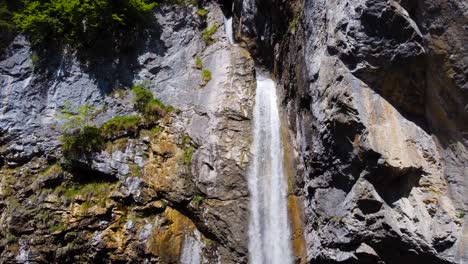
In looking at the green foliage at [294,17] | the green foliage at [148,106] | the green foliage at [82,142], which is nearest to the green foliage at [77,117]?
the green foliage at [82,142]

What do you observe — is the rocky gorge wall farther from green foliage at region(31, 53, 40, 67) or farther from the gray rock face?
green foliage at region(31, 53, 40, 67)

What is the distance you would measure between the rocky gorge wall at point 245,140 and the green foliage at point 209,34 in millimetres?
147

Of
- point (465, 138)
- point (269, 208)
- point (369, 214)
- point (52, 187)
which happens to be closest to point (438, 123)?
point (465, 138)

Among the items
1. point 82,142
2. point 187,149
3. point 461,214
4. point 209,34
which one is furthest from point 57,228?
point 461,214

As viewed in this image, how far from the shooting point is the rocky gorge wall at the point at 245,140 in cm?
766

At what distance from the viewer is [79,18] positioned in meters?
13.8

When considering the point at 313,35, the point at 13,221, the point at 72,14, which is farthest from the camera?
the point at 72,14

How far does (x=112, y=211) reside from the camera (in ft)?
35.9

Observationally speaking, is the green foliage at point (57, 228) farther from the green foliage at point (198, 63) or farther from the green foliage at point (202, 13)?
the green foliage at point (202, 13)

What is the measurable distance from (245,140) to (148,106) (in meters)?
3.32

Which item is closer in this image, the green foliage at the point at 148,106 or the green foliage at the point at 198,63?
the green foliage at the point at 148,106

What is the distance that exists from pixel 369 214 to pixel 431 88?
8.63 feet

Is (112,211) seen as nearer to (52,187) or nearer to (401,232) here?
(52,187)

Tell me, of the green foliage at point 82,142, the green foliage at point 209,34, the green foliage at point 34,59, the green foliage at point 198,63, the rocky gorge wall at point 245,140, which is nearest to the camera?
the rocky gorge wall at point 245,140
